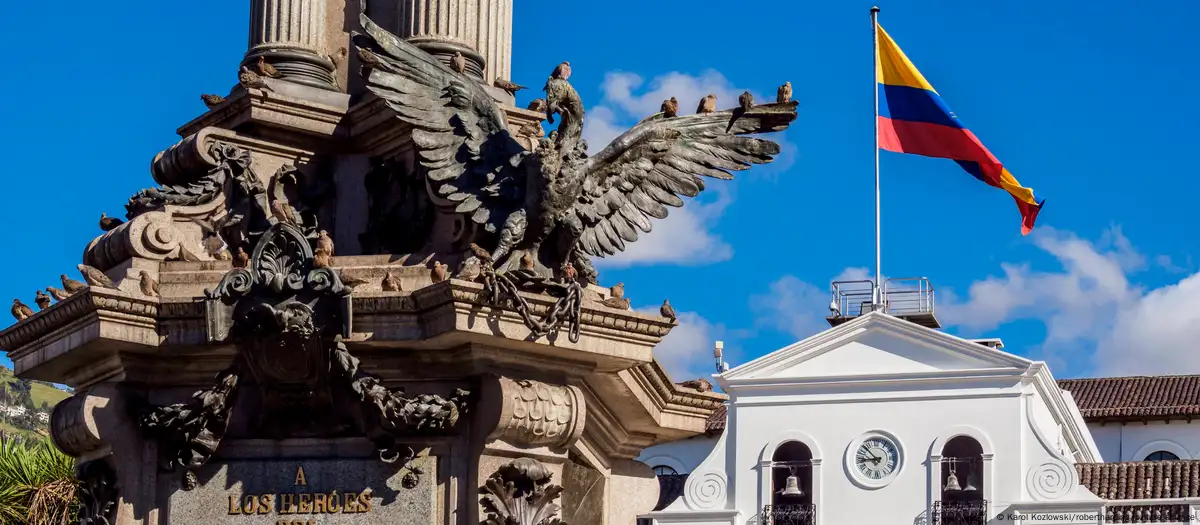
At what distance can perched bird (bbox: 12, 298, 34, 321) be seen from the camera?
13.0 metres

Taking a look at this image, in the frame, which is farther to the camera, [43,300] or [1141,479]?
[1141,479]

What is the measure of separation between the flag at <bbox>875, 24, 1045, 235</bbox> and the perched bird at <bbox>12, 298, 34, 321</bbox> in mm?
27675

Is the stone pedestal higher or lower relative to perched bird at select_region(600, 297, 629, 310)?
lower

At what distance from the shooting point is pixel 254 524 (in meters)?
12.2

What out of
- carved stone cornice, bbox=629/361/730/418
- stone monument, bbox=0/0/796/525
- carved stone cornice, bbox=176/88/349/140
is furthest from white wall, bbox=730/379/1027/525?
carved stone cornice, bbox=176/88/349/140

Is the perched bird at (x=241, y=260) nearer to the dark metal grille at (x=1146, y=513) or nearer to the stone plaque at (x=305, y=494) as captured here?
the stone plaque at (x=305, y=494)

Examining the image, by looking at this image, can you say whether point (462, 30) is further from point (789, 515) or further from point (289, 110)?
point (789, 515)

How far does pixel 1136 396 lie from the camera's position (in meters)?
58.9

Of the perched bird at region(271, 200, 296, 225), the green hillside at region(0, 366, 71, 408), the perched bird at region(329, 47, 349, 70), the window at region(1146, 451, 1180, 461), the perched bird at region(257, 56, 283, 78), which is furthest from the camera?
the green hillside at region(0, 366, 71, 408)

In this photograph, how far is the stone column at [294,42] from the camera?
13.7m

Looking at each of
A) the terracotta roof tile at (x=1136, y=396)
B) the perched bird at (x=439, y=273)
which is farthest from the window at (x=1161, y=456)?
the perched bird at (x=439, y=273)

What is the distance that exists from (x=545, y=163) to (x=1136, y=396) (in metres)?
49.1

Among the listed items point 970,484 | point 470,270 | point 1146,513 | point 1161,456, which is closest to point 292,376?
point 470,270

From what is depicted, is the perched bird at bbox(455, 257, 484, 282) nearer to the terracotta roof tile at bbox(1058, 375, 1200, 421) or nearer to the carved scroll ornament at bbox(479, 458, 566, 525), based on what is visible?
the carved scroll ornament at bbox(479, 458, 566, 525)
